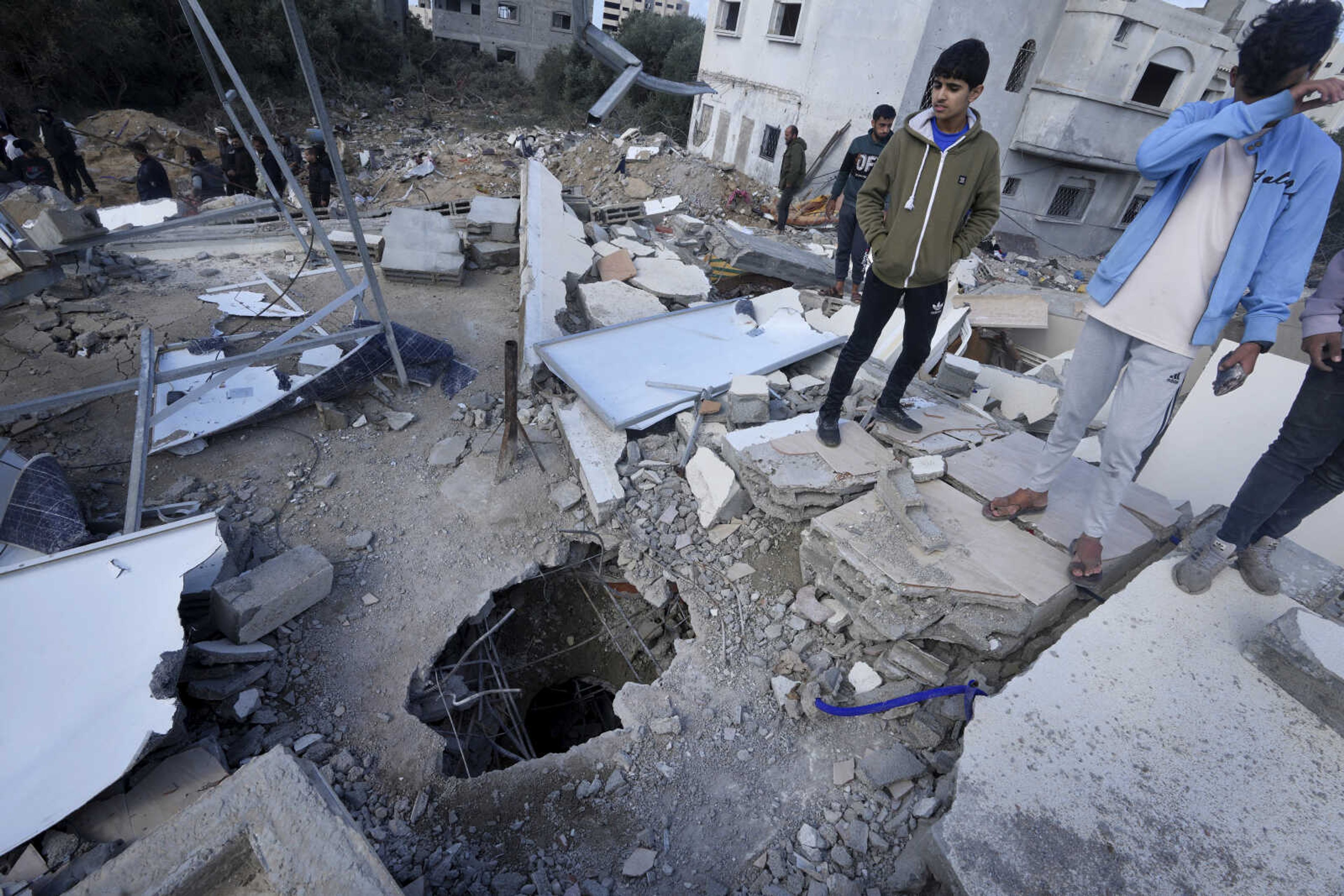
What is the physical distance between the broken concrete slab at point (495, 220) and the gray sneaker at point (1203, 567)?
7.14m

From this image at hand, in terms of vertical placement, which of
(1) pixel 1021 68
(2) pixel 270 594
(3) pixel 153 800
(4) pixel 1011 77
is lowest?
(3) pixel 153 800

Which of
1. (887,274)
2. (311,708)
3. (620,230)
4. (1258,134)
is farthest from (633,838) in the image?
(620,230)

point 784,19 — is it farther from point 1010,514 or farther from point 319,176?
point 1010,514

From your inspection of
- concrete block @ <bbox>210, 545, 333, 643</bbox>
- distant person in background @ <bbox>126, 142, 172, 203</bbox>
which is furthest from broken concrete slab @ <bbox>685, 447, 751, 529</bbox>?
distant person in background @ <bbox>126, 142, 172, 203</bbox>

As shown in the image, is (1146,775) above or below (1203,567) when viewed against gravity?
below

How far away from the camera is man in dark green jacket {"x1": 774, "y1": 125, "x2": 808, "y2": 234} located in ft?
32.5

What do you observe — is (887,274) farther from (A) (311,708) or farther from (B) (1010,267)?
(B) (1010,267)

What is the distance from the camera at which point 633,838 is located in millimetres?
2330

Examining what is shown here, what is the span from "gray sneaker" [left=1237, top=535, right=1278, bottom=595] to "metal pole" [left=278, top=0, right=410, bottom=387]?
483 centimetres

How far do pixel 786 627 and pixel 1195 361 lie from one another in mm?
4359

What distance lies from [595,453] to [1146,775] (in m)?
3.04

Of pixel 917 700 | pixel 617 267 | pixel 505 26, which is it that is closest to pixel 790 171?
pixel 617 267

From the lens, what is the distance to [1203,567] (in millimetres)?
2424

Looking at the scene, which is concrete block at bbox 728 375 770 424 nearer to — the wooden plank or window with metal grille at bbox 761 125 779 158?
the wooden plank
